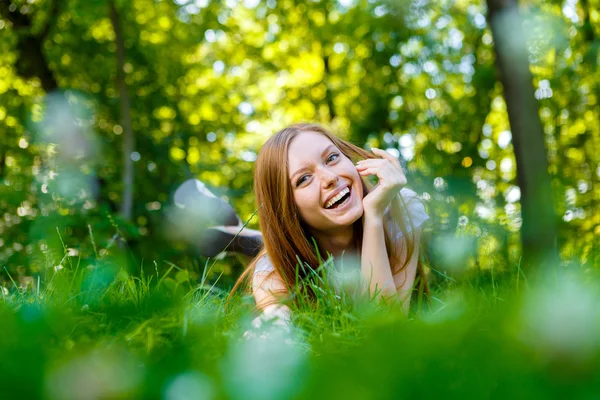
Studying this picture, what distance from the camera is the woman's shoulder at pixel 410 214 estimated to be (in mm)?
2699

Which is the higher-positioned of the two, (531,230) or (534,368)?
(534,368)

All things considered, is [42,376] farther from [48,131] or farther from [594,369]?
[48,131]

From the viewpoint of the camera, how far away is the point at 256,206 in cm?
322

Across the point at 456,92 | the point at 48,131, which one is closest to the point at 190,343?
the point at 48,131

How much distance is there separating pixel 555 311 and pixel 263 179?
177 centimetres

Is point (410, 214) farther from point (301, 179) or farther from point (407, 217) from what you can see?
point (301, 179)

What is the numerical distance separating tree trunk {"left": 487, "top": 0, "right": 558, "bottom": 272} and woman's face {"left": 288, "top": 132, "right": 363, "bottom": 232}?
1.66m

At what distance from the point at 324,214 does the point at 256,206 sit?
0.89 metres

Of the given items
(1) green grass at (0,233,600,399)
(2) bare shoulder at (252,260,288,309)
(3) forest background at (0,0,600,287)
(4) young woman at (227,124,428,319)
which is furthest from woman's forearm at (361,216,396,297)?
(3) forest background at (0,0,600,287)

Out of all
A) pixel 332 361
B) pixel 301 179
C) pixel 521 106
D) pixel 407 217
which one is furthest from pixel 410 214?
pixel 332 361

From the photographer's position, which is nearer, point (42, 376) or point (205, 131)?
point (42, 376)

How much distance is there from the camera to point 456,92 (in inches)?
263

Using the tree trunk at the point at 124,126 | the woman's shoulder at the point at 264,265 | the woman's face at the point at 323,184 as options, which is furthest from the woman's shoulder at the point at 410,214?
the tree trunk at the point at 124,126

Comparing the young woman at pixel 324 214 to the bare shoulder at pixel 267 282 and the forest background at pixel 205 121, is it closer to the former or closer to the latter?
the bare shoulder at pixel 267 282
